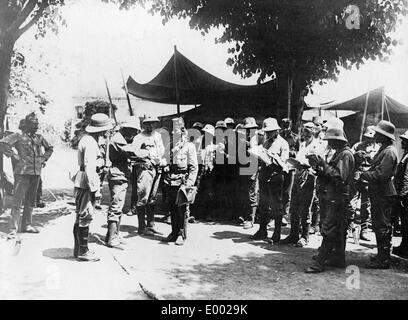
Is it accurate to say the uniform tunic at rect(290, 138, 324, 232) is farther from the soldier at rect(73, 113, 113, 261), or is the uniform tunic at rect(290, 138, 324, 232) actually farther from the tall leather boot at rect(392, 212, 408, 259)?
the soldier at rect(73, 113, 113, 261)

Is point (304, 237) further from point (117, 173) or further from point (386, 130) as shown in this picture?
point (117, 173)

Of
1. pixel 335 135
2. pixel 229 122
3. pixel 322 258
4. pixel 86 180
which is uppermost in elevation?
pixel 229 122

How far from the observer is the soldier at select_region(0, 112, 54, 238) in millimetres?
6566

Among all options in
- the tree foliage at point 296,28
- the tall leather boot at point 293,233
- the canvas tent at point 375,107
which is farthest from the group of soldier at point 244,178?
the canvas tent at point 375,107

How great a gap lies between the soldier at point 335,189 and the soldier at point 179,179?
6.42 feet

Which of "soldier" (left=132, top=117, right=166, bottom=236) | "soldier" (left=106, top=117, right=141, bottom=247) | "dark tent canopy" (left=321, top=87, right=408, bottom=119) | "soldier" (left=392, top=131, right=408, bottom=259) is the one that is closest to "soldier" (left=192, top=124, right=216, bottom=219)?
"soldier" (left=132, top=117, right=166, bottom=236)

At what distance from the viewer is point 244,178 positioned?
8.17m

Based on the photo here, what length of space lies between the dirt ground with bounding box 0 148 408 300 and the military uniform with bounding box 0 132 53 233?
0.46 meters

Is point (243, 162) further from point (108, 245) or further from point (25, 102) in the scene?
point (25, 102)

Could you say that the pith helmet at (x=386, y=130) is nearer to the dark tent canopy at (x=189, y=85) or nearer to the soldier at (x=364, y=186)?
the soldier at (x=364, y=186)

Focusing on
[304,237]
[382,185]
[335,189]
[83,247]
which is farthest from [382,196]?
[83,247]

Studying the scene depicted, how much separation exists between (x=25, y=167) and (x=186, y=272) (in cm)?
340
